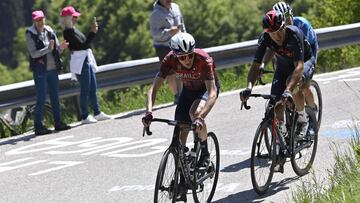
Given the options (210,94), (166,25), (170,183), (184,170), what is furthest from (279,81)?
(166,25)

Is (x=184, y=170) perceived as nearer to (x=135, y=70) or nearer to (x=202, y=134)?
(x=202, y=134)

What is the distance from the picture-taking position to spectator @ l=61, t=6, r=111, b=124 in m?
14.9

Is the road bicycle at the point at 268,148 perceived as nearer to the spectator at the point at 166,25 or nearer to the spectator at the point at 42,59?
the spectator at the point at 42,59

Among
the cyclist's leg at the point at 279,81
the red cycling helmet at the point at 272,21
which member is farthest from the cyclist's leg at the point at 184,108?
the cyclist's leg at the point at 279,81

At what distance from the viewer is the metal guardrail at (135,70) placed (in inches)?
596

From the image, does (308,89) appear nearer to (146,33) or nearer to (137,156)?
(137,156)

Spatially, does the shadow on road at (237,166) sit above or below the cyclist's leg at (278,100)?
below

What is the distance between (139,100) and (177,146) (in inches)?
356

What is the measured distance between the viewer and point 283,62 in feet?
35.1

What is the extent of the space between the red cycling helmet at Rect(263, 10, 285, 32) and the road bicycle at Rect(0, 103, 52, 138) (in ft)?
20.7

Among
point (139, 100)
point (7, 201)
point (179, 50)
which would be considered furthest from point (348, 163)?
point (139, 100)

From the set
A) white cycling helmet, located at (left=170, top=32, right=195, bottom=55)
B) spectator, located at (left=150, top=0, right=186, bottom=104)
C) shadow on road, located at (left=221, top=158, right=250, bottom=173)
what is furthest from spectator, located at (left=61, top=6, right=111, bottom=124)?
white cycling helmet, located at (left=170, top=32, right=195, bottom=55)

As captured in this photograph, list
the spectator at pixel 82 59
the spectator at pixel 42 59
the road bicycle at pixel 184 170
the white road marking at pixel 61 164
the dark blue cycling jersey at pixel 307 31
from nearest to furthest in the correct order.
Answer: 1. the road bicycle at pixel 184 170
2. the dark blue cycling jersey at pixel 307 31
3. the white road marking at pixel 61 164
4. the spectator at pixel 42 59
5. the spectator at pixel 82 59

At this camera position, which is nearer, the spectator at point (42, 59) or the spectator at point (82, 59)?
the spectator at point (42, 59)
